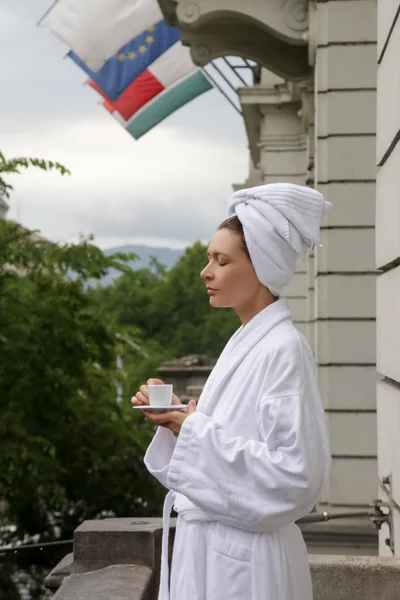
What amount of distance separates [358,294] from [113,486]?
18.9ft

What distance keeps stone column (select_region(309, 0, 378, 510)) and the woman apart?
694cm

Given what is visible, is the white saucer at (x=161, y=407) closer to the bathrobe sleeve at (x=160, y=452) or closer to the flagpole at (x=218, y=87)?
the bathrobe sleeve at (x=160, y=452)

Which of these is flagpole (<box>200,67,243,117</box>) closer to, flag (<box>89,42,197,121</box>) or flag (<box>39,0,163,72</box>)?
flag (<box>89,42,197,121</box>)

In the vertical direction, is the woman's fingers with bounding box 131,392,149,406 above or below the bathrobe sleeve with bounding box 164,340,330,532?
above

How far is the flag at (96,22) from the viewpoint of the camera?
18.6 metres

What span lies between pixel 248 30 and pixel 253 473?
10540mm

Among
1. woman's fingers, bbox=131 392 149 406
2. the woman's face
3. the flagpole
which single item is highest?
the flagpole

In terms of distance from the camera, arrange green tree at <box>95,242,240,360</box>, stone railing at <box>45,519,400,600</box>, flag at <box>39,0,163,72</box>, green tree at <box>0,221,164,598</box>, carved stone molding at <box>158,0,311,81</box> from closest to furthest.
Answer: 1. stone railing at <box>45,519,400,600</box>
2. carved stone molding at <box>158,0,311,81</box>
3. green tree at <box>0,221,164,598</box>
4. flag at <box>39,0,163,72</box>
5. green tree at <box>95,242,240,360</box>

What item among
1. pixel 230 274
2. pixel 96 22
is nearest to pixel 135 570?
pixel 230 274

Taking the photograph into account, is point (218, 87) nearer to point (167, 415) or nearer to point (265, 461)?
point (167, 415)

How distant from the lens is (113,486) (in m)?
15.7

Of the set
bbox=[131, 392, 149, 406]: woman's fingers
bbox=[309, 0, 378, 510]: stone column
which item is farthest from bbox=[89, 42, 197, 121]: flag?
bbox=[131, 392, 149, 406]: woman's fingers

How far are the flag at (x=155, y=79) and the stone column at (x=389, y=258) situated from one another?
45.1ft

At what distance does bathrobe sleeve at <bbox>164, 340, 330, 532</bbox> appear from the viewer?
367 cm
